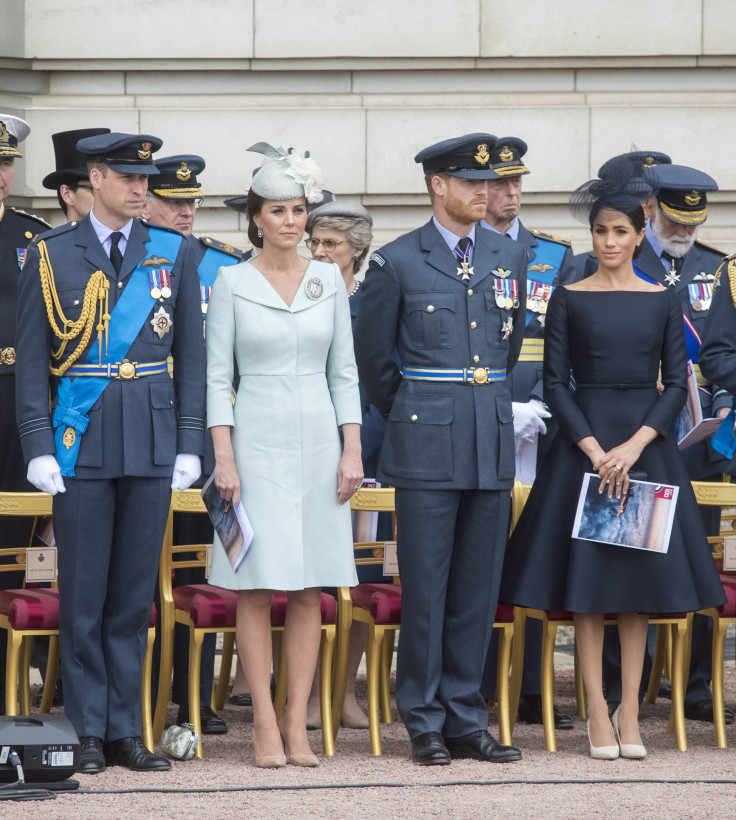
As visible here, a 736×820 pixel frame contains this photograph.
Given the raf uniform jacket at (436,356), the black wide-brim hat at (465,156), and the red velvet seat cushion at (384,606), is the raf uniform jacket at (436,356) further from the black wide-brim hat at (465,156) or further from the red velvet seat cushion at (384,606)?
the red velvet seat cushion at (384,606)

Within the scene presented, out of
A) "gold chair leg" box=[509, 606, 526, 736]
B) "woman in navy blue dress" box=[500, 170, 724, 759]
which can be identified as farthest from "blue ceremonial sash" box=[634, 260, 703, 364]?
"gold chair leg" box=[509, 606, 526, 736]

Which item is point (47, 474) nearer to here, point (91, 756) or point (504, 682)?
point (91, 756)

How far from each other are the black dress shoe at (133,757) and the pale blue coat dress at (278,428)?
55cm

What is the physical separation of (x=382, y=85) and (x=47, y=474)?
4096mm

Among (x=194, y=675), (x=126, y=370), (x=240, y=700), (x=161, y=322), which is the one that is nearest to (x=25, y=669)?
(x=194, y=675)

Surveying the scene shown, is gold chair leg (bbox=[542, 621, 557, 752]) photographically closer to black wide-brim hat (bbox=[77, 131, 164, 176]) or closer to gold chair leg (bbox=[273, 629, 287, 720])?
gold chair leg (bbox=[273, 629, 287, 720])

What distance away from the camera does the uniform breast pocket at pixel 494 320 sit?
5.40m

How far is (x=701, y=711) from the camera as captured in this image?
6277 millimetres

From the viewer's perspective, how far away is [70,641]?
511 cm

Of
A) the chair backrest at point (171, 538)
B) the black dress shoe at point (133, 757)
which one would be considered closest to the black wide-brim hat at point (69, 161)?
the chair backrest at point (171, 538)

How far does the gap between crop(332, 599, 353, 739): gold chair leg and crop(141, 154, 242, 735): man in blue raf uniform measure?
1.42 feet

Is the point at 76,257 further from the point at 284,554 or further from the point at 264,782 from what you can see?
the point at 264,782

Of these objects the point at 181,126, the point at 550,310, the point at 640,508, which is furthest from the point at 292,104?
the point at 640,508

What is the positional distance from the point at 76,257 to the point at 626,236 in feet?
5.89
